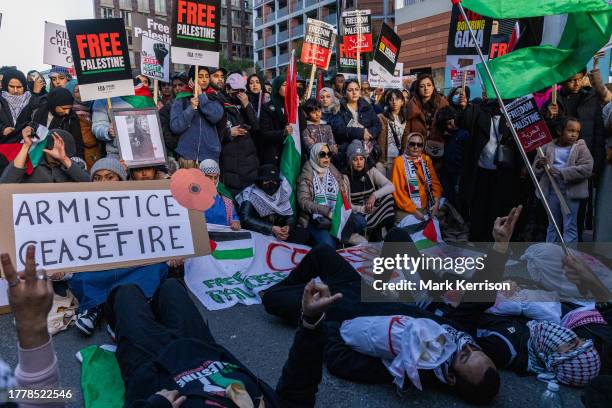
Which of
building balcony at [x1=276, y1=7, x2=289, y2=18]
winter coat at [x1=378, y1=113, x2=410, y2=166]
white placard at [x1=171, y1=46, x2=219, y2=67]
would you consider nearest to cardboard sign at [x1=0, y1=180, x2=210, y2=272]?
white placard at [x1=171, y1=46, x2=219, y2=67]

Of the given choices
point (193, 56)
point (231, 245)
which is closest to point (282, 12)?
point (193, 56)

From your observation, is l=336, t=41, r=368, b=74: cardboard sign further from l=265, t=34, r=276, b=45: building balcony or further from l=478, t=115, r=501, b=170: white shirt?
l=265, t=34, r=276, b=45: building balcony

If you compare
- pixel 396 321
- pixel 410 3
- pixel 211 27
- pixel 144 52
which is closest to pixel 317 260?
pixel 396 321

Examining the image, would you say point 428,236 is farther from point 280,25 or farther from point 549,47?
point 280,25

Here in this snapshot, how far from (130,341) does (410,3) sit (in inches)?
1245

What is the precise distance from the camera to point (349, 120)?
6629 millimetres

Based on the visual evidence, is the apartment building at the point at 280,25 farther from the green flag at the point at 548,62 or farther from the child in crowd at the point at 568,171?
the green flag at the point at 548,62

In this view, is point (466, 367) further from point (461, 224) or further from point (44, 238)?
point (461, 224)

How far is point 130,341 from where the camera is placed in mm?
2902

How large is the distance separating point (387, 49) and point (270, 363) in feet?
20.7

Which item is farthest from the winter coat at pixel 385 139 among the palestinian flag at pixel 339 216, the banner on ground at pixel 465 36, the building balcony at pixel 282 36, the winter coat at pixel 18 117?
the building balcony at pixel 282 36

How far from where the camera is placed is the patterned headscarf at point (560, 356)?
2914mm

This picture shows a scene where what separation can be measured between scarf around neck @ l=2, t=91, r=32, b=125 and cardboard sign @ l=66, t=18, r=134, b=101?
A: 6.83 ft

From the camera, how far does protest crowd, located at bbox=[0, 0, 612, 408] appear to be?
2.35 m
